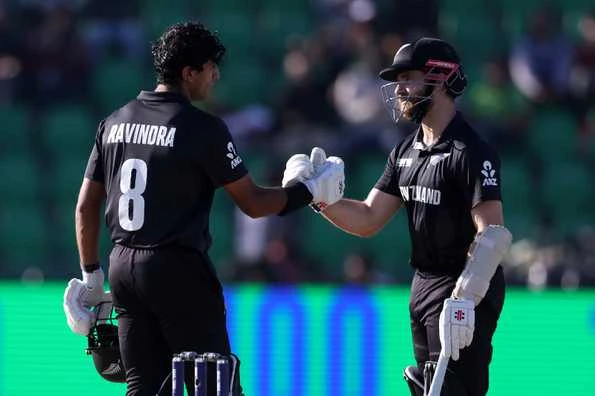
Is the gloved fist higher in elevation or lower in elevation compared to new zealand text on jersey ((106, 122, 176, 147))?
lower

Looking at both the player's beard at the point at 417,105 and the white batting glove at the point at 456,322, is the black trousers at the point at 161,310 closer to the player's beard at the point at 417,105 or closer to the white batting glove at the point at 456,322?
the white batting glove at the point at 456,322

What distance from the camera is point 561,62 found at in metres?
12.6

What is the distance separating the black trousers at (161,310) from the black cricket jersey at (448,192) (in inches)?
37.1

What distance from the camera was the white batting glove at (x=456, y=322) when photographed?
553 centimetres

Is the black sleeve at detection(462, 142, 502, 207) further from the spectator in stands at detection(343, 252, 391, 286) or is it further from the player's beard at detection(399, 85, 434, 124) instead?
the spectator in stands at detection(343, 252, 391, 286)

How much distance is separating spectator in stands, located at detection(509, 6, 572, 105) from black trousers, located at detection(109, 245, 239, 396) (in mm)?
7459

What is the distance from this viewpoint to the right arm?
639 cm

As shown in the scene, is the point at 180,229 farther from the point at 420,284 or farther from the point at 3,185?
the point at 3,185

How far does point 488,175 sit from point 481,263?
374 mm

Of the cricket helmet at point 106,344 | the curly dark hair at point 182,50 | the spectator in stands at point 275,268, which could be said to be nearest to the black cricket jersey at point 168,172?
the curly dark hair at point 182,50

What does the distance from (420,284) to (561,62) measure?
7.00 m

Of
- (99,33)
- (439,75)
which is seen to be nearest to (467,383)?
(439,75)

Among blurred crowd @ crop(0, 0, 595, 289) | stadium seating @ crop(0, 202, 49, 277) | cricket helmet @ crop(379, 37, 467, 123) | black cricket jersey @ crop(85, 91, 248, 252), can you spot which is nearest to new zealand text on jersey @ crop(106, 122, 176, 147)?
black cricket jersey @ crop(85, 91, 248, 252)

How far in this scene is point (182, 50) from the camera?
18.3ft
